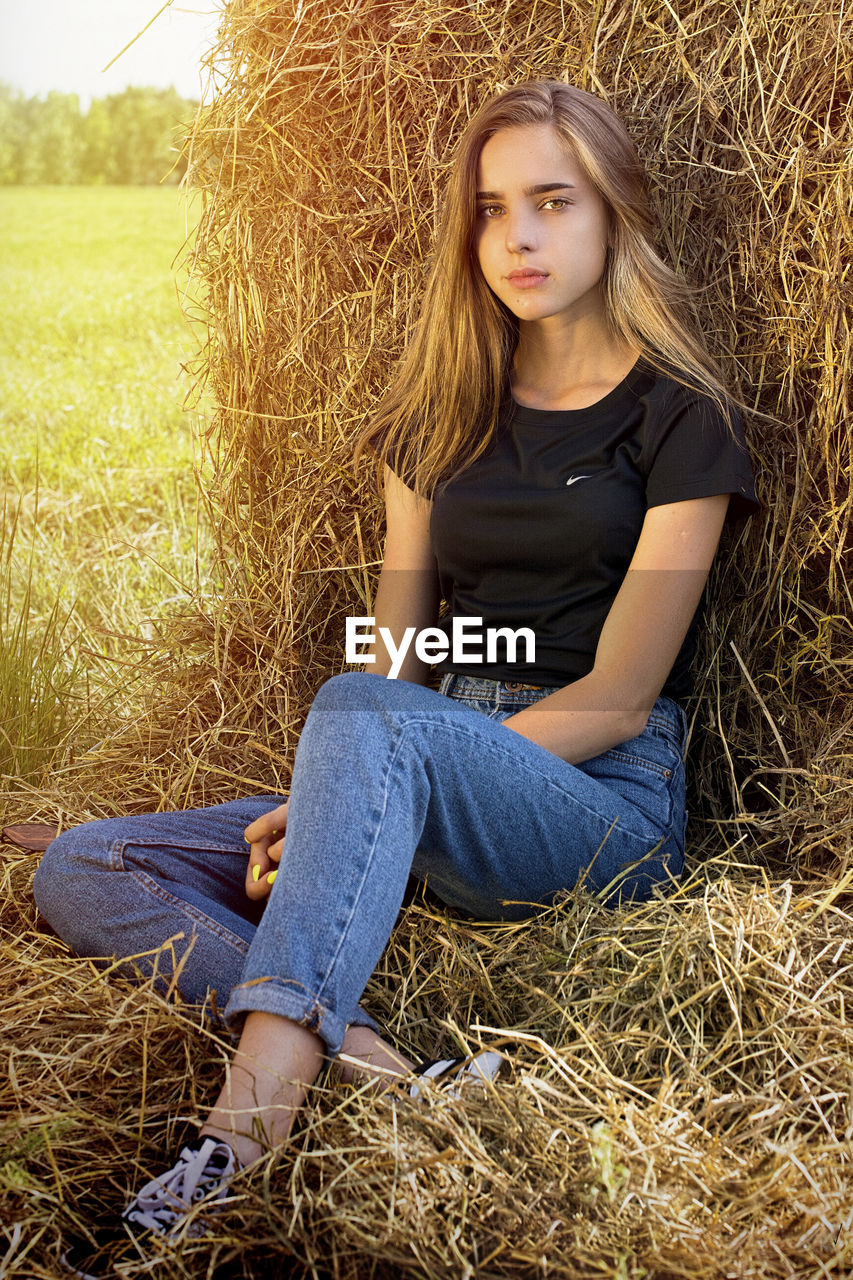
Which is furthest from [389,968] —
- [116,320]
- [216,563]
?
[116,320]

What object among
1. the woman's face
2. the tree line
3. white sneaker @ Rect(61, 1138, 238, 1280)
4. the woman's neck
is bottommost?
white sneaker @ Rect(61, 1138, 238, 1280)

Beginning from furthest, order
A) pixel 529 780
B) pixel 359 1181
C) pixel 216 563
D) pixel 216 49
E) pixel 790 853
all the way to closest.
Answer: pixel 216 563, pixel 216 49, pixel 790 853, pixel 529 780, pixel 359 1181

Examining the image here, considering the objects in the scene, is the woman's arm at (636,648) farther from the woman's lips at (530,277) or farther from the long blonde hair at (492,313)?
the woman's lips at (530,277)

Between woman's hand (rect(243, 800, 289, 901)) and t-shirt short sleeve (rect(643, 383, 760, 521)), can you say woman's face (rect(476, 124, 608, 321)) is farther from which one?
woman's hand (rect(243, 800, 289, 901))

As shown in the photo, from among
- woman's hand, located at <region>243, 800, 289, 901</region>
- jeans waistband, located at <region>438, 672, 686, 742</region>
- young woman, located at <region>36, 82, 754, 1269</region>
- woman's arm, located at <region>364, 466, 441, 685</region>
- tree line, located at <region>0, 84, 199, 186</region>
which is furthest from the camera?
tree line, located at <region>0, 84, 199, 186</region>

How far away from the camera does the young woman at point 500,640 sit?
1.51m

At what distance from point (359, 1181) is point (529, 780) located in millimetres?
578

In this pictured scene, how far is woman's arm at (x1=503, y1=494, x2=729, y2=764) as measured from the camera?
1.80 meters

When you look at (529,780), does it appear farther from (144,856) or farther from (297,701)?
(297,701)

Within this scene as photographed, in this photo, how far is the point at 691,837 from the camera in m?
2.27

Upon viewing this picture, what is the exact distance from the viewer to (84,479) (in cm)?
480

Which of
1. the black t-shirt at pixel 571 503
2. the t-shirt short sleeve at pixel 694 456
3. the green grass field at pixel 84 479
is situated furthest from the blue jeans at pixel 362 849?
the green grass field at pixel 84 479

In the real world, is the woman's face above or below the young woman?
above

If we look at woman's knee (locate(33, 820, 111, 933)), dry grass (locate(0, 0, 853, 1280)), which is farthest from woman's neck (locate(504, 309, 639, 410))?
woman's knee (locate(33, 820, 111, 933))
